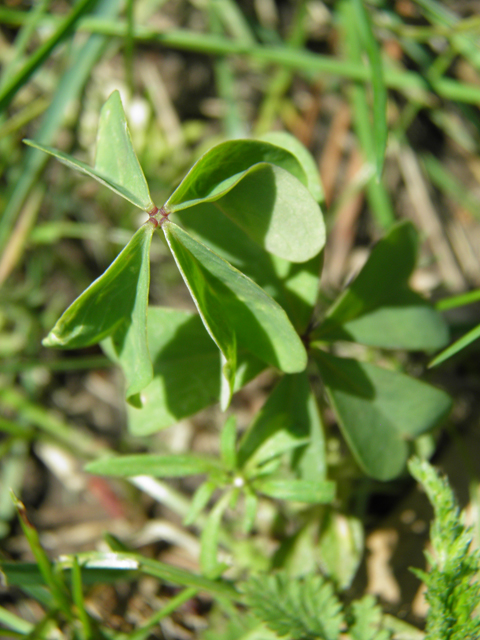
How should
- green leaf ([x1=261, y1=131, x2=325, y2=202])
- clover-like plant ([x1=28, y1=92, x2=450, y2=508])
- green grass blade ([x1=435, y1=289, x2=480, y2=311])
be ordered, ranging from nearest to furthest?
clover-like plant ([x1=28, y1=92, x2=450, y2=508]) < green leaf ([x1=261, y1=131, x2=325, y2=202]) < green grass blade ([x1=435, y1=289, x2=480, y2=311])

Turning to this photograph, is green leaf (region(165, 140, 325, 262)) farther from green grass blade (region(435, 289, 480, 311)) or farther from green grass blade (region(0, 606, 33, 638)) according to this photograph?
green grass blade (region(0, 606, 33, 638))

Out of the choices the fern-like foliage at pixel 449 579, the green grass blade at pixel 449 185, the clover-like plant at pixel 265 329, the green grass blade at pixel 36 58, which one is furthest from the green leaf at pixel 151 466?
the green grass blade at pixel 449 185

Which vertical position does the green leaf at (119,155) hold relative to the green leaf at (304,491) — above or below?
above

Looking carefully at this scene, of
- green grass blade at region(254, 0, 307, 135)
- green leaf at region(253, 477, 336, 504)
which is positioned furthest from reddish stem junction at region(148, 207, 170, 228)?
green grass blade at region(254, 0, 307, 135)

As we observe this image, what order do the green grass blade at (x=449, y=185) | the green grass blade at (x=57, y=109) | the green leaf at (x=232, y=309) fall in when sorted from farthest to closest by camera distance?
1. the green grass blade at (x=449, y=185)
2. the green grass blade at (x=57, y=109)
3. the green leaf at (x=232, y=309)

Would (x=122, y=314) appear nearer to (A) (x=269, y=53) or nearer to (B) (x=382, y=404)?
(B) (x=382, y=404)

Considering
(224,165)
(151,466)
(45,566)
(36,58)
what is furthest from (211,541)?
(36,58)

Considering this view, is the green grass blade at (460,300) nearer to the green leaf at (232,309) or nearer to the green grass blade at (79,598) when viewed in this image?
the green leaf at (232,309)
